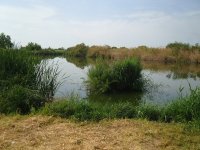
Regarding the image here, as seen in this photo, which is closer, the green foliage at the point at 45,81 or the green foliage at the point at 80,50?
the green foliage at the point at 45,81

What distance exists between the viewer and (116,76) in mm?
14375

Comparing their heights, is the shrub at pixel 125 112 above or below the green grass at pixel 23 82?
below

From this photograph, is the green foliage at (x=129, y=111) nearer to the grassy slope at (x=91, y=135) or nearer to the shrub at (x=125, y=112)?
the shrub at (x=125, y=112)

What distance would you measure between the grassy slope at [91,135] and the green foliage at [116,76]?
6.83 m

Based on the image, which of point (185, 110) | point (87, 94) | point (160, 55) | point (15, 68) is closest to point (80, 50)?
point (160, 55)

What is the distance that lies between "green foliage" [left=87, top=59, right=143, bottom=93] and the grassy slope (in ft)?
22.4

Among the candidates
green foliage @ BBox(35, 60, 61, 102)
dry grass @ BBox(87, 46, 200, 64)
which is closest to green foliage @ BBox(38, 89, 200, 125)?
green foliage @ BBox(35, 60, 61, 102)

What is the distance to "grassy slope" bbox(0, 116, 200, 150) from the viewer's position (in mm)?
5547

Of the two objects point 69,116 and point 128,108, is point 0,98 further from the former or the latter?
point 128,108

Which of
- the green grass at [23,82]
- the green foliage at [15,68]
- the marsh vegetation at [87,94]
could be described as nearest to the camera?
the marsh vegetation at [87,94]

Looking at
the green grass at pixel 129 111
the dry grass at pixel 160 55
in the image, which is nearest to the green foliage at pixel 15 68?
the green grass at pixel 129 111

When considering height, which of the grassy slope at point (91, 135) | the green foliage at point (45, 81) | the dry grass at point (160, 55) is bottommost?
the grassy slope at point (91, 135)

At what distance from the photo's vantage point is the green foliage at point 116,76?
13945mm

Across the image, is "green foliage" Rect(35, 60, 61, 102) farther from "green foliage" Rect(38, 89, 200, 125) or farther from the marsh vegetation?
"green foliage" Rect(38, 89, 200, 125)
